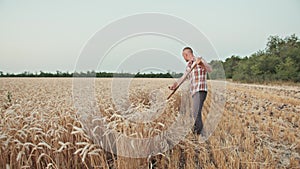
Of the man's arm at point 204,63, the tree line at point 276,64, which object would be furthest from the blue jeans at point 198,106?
the tree line at point 276,64

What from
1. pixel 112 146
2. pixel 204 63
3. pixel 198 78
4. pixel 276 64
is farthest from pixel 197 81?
pixel 276 64

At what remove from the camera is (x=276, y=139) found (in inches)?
166

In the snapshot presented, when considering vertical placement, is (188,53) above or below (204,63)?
above

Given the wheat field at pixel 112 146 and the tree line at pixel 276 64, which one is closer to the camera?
the wheat field at pixel 112 146

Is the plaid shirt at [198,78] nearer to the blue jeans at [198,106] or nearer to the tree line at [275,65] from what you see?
the blue jeans at [198,106]

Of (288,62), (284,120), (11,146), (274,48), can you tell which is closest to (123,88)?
(11,146)

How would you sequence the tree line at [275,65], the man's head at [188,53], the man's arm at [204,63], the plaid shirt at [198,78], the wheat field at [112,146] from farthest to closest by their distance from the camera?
the tree line at [275,65] < the plaid shirt at [198,78] < the man's head at [188,53] < the man's arm at [204,63] < the wheat field at [112,146]

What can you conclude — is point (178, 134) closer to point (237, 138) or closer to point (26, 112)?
point (237, 138)

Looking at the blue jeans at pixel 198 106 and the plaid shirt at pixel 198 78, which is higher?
the plaid shirt at pixel 198 78

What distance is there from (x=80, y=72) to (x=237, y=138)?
2589 mm

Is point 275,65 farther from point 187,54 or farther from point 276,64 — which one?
point 187,54

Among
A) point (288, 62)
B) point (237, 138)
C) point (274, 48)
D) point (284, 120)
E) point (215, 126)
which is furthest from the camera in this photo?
point (274, 48)

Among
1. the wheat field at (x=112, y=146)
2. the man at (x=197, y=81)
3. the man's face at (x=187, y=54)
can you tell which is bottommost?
the wheat field at (x=112, y=146)

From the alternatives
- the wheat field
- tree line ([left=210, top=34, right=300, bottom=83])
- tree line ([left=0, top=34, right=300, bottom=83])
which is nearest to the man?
the wheat field
